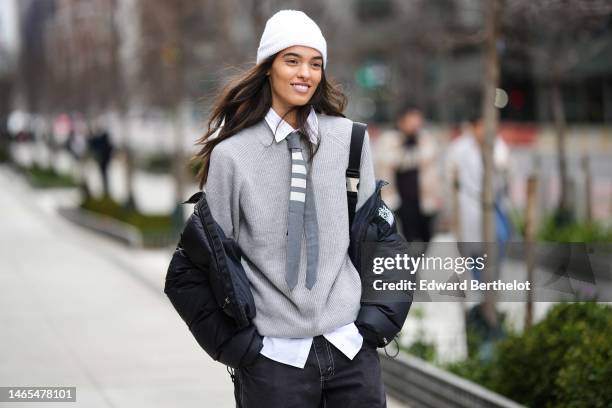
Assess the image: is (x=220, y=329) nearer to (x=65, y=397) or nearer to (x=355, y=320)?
(x=355, y=320)

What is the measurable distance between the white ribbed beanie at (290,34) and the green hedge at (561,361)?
2082 millimetres

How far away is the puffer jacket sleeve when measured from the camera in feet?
11.0

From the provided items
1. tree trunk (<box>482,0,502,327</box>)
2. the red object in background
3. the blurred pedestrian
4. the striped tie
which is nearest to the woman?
the striped tie

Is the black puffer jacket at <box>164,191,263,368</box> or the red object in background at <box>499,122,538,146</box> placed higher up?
the black puffer jacket at <box>164,191,263,368</box>

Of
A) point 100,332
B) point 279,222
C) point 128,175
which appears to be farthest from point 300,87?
point 128,175

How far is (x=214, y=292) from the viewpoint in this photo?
3.36 m

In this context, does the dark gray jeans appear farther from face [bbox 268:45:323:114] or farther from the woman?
face [bbox 268:45:323:114]

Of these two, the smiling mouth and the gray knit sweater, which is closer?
the gray knit sweater

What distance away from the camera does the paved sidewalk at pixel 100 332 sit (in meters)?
6.90

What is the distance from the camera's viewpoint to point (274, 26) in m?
3.50

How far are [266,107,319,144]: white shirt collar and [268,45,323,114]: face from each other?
2.1 inches

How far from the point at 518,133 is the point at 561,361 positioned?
45989 millimetres

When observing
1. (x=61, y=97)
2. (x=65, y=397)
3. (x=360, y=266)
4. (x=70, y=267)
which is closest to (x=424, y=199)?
(x=70, y=267)

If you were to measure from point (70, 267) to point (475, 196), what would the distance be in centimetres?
516
